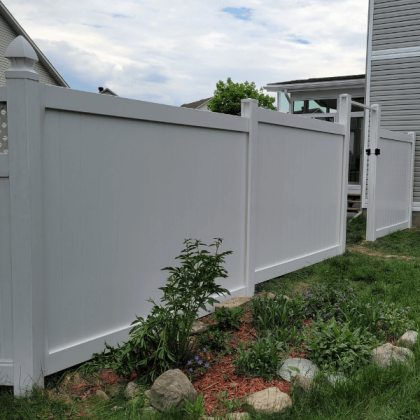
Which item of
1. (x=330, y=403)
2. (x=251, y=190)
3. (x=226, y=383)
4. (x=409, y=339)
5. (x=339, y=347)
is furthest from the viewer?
(x=251, y=190)

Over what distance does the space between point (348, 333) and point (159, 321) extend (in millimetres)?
1302

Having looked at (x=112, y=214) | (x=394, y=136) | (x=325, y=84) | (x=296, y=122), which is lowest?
(x=112, y=214)

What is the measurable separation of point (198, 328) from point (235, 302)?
685mm

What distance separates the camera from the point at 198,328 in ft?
11.8

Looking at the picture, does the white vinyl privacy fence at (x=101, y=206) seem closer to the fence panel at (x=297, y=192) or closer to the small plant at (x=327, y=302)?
the fence panel at (x=297, y=192)

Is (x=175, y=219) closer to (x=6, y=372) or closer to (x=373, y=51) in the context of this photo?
(x=6, y=372)

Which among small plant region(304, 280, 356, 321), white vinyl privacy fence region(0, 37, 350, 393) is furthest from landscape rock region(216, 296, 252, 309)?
small plant region(304, 280, 356, 321)

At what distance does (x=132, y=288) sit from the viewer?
3.39 meters

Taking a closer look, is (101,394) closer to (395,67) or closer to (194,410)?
(194,410)

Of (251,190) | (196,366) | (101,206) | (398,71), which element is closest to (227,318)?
(196,366)

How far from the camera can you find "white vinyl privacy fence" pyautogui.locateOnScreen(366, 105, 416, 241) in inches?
323

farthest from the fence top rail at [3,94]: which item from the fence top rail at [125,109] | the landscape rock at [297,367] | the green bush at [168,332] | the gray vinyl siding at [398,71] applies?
the gray vinyl siding at [398,71]

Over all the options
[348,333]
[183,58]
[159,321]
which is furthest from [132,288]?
[183,58]

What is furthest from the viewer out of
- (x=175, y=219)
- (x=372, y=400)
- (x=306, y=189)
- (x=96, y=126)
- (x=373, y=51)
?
(x=373, y=51)
